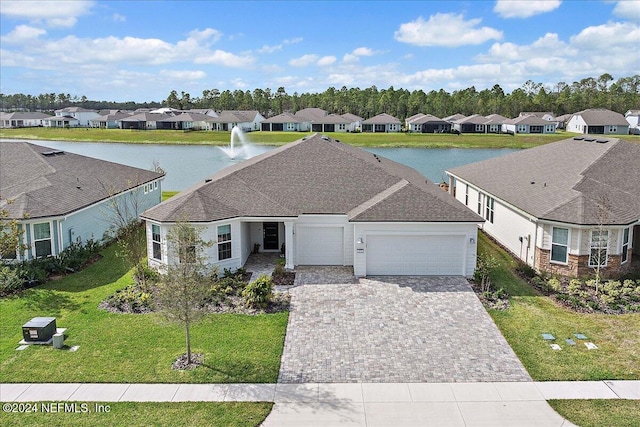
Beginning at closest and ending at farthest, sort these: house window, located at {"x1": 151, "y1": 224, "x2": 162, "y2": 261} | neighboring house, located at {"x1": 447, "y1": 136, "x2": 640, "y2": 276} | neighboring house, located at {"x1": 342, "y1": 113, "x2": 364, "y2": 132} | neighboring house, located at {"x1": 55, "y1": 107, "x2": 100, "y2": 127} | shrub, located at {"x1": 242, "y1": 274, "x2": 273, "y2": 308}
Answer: shrub, located at {"x1": 242, "y1": 274, "x2": 273, "y2": 308} < neighboring house, located at {"x1": 447, "y1": 136, "x2": 640, "y2": 276} < house window, located at {"x1": 151, "y1": 224, "x2": 162, "y2": 261} < neighboring house, located at {"x1": 342, "y1": 113, "x2": 364, "y2": 132} < neighboring house, located at {"x1": 55, "y1": 107, "x2": 100, "y2": 127}

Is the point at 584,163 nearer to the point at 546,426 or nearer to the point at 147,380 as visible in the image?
the point at 546,426

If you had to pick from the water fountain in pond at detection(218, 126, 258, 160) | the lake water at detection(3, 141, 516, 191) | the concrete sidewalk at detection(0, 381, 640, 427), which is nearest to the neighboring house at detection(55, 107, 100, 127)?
the lake water at detection(3, 141, 516, 191)

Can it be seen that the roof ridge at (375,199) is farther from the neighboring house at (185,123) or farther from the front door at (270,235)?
the neighboring house at (185,123)

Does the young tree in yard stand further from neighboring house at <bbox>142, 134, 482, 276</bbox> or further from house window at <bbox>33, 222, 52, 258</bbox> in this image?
house window at <bbox>33, 222, 52, 258</bbox>

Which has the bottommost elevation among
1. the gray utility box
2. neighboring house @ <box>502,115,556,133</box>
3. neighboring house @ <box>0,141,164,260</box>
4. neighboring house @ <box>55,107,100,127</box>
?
the gray utility box

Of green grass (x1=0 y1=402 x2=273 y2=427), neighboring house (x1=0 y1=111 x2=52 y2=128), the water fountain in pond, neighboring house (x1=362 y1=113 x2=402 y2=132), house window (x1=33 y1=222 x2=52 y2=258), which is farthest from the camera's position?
neighboring house (x1=0 y1=111 x2=52 y2=128)

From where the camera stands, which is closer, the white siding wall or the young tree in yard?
the young tree in yard
